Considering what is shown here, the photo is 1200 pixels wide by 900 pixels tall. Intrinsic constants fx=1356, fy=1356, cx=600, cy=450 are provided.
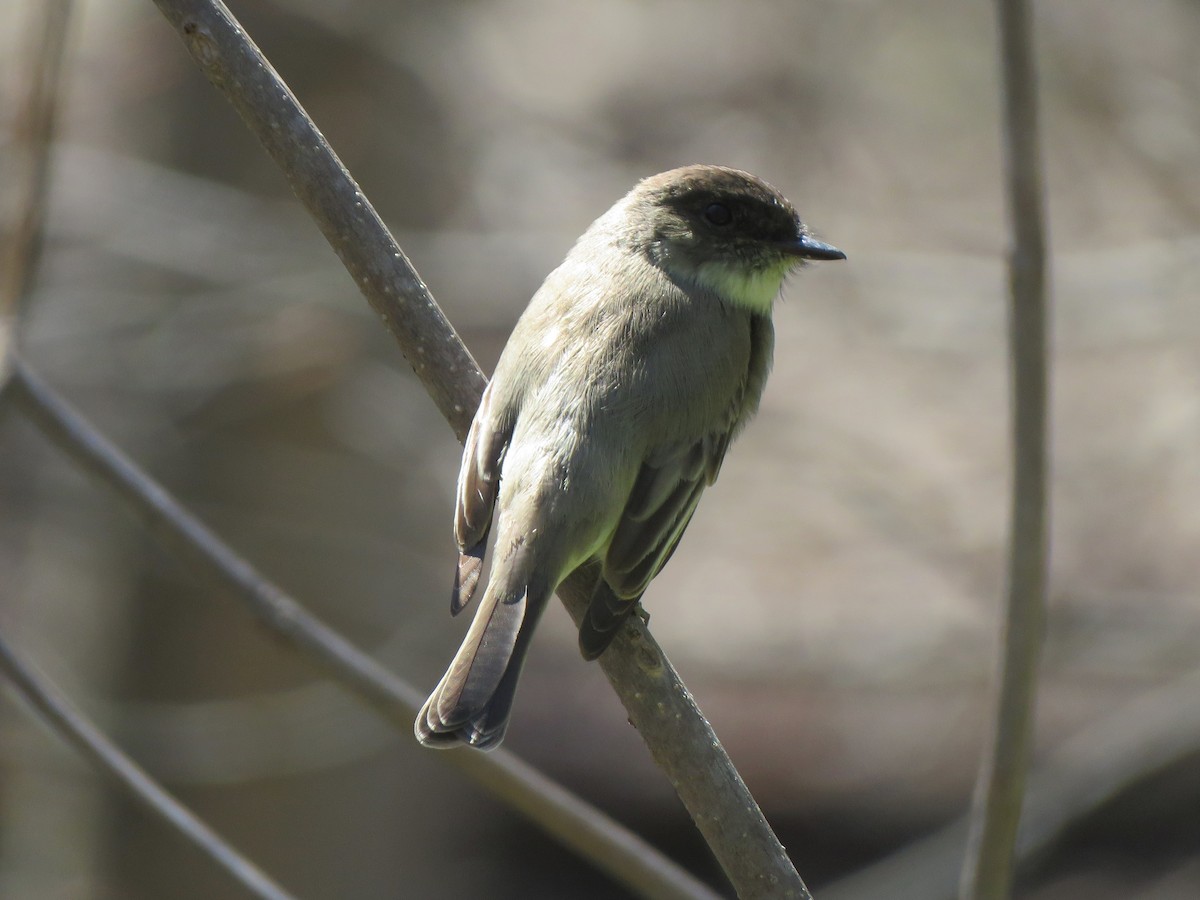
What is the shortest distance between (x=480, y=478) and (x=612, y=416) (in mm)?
356

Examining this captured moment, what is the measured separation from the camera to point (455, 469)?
8.62m

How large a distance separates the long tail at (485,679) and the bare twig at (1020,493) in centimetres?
102

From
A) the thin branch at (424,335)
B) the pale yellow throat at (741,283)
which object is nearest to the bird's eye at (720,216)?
the pale yellow throat at (741,283)

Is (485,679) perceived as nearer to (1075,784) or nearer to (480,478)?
(480,478)

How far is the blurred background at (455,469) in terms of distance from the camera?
21.1ft

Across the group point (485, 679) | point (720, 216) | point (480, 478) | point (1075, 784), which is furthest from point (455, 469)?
point (485, 679)

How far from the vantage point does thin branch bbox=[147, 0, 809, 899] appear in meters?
2.39

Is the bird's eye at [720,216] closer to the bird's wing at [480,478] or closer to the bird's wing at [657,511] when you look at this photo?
the bird's wing at [657,511]

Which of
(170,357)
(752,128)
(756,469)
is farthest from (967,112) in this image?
(170,357)

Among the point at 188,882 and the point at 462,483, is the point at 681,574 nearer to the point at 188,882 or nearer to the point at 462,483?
the point at 188,882

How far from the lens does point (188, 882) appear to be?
6281 millimetres

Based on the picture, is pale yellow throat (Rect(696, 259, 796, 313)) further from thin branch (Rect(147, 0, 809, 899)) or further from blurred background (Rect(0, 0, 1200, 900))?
blurred background (Rect(0, 0, 1200, 900))

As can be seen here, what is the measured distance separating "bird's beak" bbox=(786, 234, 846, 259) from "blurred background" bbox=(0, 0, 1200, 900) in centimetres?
131

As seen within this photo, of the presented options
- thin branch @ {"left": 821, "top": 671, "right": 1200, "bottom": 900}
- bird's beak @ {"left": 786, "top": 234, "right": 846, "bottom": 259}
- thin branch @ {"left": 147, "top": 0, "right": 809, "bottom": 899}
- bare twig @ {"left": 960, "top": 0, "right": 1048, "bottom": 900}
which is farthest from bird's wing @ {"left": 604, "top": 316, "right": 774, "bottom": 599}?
thin branch @ {"left": 821, "top": 671, "right": 1200, "bottom": 900}
